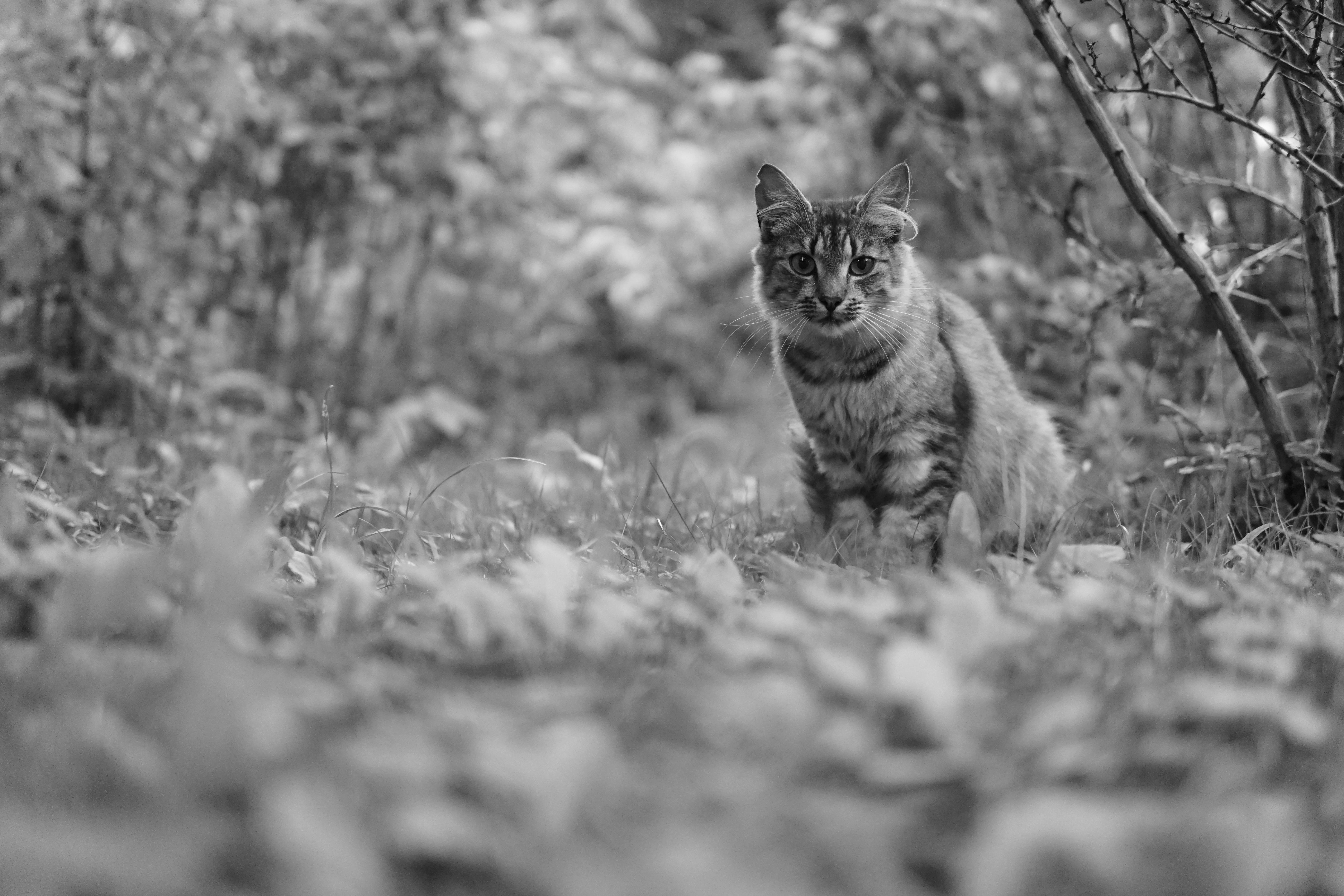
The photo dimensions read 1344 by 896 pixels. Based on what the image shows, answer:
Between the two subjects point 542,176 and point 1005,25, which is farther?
point 542,176

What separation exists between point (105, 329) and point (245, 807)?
3.20 meters

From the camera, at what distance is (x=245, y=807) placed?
1.08 m

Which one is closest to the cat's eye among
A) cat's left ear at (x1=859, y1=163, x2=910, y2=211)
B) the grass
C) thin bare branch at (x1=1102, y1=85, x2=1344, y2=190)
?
cat's left ear at (x1=859, y1=163, x2=910, y2=211)

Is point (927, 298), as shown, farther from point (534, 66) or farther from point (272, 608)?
point (534, 66)

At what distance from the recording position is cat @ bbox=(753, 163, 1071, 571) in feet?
9.49

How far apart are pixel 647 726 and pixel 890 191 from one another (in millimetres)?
2160

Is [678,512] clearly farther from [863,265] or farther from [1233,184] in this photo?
[1233,184]

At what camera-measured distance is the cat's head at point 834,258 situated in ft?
9.68

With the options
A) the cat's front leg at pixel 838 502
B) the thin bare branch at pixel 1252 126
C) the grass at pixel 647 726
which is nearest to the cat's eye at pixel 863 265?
the cat's front leg at pixel 838 502

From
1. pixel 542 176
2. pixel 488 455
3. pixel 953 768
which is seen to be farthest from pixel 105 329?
pixel 953 768

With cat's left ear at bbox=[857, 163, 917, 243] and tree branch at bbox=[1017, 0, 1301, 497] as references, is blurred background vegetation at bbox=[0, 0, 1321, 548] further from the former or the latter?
cat's left ear at bbox=[857, 163, 917, 243]

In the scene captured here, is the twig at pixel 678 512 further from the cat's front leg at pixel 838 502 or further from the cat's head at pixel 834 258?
the cat's head at pixel 834 258

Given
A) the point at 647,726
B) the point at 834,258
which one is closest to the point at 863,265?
the point at 834,258

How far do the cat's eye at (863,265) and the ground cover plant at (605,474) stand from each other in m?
0.60
